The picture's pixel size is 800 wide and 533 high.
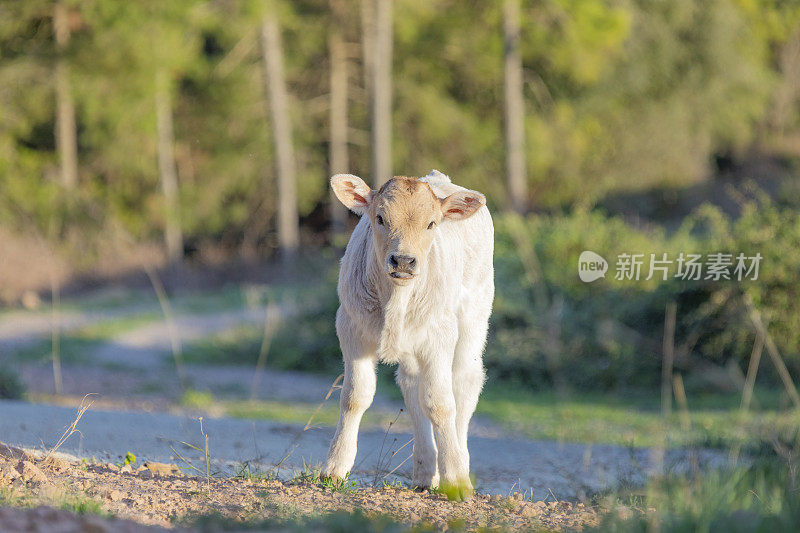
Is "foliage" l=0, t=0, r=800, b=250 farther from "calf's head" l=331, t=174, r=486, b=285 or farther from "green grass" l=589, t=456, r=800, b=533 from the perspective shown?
"green grass" l=589, t=456, r=800, b=533

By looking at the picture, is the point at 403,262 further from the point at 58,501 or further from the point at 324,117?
the point at 324,117

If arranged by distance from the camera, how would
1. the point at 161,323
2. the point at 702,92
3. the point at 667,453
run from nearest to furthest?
the point at 667,453 → the point at 161,323 → the point at 702,92

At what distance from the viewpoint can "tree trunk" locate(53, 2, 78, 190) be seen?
25.9 meters

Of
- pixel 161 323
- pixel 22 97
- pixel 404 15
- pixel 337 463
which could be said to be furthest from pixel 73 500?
pixel 22 97

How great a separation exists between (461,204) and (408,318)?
30.2 inches

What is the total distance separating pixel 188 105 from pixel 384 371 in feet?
62.9

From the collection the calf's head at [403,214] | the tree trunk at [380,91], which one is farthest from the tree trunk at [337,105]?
the calf's head at [403,214]

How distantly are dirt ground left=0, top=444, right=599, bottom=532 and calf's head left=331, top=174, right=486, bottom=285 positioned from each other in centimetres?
122

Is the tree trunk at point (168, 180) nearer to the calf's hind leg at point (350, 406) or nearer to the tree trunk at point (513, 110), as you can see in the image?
the tree trunk at point (513, 110)

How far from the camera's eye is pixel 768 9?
35.6 m

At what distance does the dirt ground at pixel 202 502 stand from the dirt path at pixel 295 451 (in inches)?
26.0

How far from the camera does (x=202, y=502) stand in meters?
4.71

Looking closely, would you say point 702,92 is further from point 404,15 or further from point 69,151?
point 69,151

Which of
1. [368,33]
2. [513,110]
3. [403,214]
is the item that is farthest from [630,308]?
[368,33]
